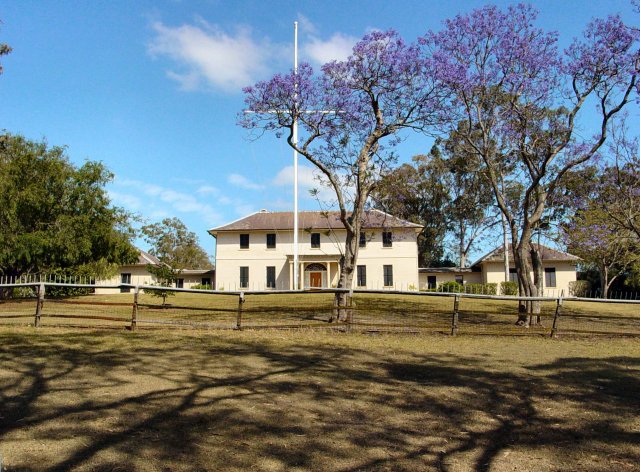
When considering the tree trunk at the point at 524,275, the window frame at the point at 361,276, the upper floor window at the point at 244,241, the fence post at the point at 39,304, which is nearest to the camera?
the fence post at the point at 39,304

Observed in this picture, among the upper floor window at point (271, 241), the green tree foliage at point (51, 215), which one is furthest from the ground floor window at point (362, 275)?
the green tree foliage at point (51, 215)

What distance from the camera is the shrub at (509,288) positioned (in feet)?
126

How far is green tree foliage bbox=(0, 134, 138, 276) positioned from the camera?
1001 inches

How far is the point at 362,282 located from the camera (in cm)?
4138

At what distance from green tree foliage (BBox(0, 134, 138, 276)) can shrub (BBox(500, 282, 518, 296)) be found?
2522 centimetres

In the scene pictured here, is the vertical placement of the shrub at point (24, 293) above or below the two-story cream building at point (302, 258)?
below

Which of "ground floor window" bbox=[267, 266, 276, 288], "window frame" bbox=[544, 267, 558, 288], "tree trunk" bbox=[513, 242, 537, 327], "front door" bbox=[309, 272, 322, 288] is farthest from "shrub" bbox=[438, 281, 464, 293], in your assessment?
"tree trunk" bbox=[513, 242, 537, 327]

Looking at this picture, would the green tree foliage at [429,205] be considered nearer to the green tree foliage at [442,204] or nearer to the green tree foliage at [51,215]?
the green tree foliage at [442,204]

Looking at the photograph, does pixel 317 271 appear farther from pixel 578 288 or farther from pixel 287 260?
pixel 578 288

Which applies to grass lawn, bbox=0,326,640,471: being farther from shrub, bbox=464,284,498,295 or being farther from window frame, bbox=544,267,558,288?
window frame, bbox=544,267,558,288

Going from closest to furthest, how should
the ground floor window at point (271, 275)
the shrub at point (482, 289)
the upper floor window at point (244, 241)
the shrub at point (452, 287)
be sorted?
Answer: the shrub at point (452, 287)
the shrub at point (482, 289)
the ground floor window at point (271, 275)
the upper floor window at point (244, 241)

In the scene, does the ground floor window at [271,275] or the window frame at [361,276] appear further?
the ground floor window at [271,275]

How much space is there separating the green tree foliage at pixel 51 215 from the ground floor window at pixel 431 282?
87.3 ft

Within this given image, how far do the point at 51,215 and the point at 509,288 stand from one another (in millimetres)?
29198
